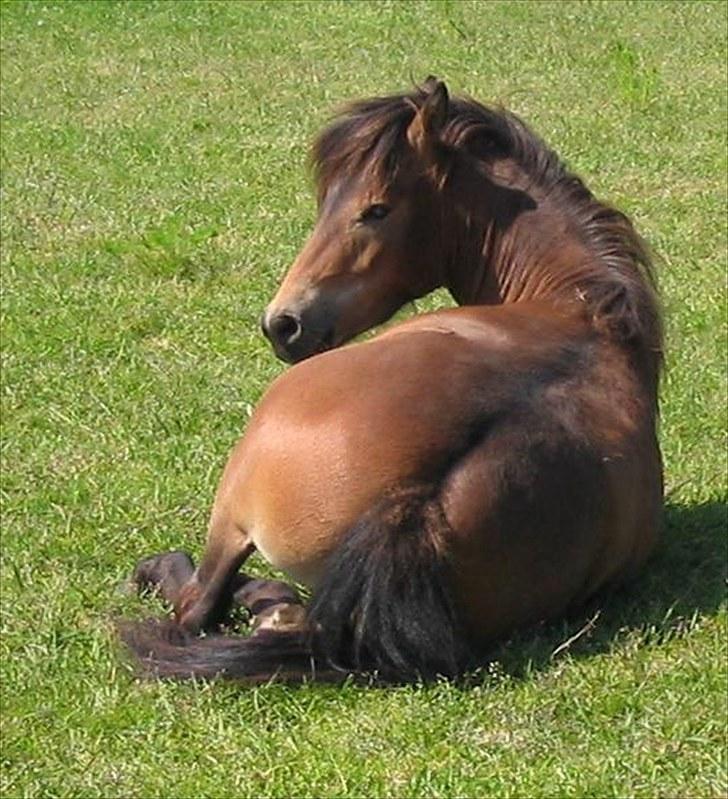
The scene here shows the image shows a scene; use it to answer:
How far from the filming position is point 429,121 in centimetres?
520

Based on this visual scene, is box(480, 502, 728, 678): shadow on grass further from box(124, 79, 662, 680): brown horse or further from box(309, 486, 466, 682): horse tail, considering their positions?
box(309, 486, 466, 682): horse tail

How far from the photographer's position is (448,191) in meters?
5.33

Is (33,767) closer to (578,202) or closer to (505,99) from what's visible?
(578,202)

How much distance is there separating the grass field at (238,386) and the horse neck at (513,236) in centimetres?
90

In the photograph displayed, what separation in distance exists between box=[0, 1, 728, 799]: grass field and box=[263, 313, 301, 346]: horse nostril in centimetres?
74

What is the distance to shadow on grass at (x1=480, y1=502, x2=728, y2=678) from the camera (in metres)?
4.58

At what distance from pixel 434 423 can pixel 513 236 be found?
3.60ft

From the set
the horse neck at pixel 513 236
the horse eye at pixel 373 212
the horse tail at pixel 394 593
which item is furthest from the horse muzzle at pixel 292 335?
the horse tail at pixel 394 593

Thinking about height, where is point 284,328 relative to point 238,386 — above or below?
above

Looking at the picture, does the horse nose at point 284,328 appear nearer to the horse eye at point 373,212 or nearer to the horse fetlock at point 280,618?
the horse eye at point 373,212

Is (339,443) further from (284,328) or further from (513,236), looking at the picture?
(513,236)

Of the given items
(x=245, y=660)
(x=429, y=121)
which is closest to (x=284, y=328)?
(x=429, y=121)

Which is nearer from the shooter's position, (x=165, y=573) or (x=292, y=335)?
(x=165, y=573)

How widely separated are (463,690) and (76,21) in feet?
47.0
